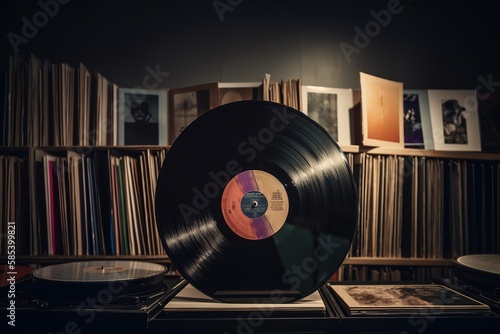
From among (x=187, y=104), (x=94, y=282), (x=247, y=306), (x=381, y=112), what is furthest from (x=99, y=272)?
(x=381, y=112)

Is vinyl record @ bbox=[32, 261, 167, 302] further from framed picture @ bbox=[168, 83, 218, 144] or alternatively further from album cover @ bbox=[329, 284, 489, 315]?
framed picture @ bbox=[168, 83, 218, 144]

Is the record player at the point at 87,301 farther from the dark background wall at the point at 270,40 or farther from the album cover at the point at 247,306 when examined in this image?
the dark background wall at the point at 270,40

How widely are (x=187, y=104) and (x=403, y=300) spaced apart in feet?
3.90

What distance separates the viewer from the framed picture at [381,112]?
4.85ft

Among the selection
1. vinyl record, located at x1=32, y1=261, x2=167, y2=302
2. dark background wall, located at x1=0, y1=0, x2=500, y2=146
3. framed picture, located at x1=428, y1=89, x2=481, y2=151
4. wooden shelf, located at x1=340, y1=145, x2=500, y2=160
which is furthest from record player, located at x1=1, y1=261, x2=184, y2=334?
framed picture, located at x1=428, y1=89, x2=481, y2=151

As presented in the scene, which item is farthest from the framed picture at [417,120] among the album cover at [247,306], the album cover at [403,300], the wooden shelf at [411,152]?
the album cover at [247,306]

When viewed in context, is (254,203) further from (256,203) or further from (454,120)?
(454,120)

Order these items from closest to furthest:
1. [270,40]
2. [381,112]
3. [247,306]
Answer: [247,306] < [381,112] < [270,40]

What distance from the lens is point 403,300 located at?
0.85m

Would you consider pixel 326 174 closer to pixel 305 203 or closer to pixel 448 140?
pixel 305 203

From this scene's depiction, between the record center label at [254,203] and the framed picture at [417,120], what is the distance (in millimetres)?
985

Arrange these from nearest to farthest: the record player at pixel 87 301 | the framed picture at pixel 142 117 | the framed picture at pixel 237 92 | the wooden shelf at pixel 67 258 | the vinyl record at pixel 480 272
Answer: the record player at pixel 87 301, the vinyl record at pixel 480 272, the wooden shelf at pixel 67 258, the framed picture at pixel 237 92, the framed picture at pixel 142 117

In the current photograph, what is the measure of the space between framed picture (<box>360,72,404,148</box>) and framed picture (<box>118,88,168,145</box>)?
0.92m

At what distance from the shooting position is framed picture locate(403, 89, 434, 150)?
1.64m
